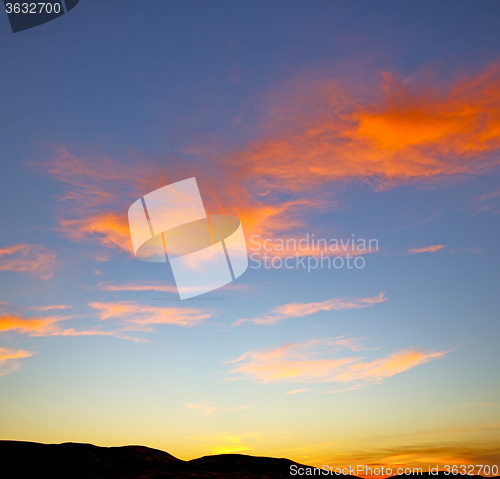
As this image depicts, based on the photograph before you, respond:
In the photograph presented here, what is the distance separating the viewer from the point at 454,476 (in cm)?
14050

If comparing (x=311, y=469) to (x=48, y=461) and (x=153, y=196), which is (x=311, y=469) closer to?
(x=48, y=461)

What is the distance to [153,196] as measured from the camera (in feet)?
189

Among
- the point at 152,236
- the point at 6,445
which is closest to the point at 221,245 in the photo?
the point at 152,236

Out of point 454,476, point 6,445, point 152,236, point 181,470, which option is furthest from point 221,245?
point 454,476

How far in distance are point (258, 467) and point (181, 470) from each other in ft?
86.8

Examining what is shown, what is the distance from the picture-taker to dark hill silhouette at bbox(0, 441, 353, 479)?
98938 millimetres

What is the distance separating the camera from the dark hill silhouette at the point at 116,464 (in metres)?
98.9

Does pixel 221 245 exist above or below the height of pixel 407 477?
above

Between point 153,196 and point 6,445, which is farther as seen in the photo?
point 6,445

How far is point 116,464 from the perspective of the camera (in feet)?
378

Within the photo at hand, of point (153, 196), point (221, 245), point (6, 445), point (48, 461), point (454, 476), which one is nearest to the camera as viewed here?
point (153, 196)

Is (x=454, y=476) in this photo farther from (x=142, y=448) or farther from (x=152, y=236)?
(x=152, y=236)

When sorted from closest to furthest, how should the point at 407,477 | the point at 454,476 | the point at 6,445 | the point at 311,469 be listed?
the point at 6,445, the point at 407,477, the point at 454,476, the point at 311,469

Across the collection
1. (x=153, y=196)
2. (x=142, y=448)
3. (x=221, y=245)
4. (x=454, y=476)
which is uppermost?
(x=153, y=196)
